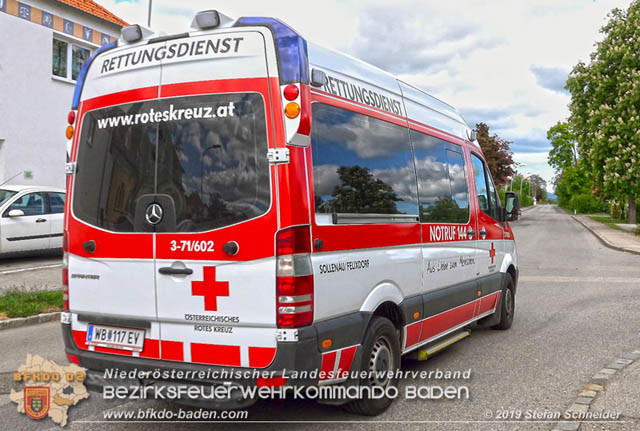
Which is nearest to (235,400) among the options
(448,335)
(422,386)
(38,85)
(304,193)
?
(304,193)

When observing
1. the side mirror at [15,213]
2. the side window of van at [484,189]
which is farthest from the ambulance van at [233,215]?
the side mirror at [15,213]

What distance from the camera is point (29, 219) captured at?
12.9 m

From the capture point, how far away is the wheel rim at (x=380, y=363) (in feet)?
14.8

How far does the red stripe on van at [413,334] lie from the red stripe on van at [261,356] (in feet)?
5.42

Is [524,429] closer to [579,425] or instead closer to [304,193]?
[579,425]

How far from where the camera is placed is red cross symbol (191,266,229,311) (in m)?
3.80

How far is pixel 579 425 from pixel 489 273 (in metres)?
2.89

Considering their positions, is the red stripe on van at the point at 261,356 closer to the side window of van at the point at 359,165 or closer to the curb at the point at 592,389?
the side window of van at the point at 359,165

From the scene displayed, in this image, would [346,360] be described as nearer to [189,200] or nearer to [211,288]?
[211,288]

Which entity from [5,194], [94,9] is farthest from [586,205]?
[5,194]

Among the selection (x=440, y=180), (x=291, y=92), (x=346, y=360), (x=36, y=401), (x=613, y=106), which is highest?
(x=613, y=106)

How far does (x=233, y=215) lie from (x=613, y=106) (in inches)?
1206

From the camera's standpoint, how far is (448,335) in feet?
21.1

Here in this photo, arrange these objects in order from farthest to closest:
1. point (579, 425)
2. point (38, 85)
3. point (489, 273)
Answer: point (38, 85) → point (489, 273) → point (579, 425)
